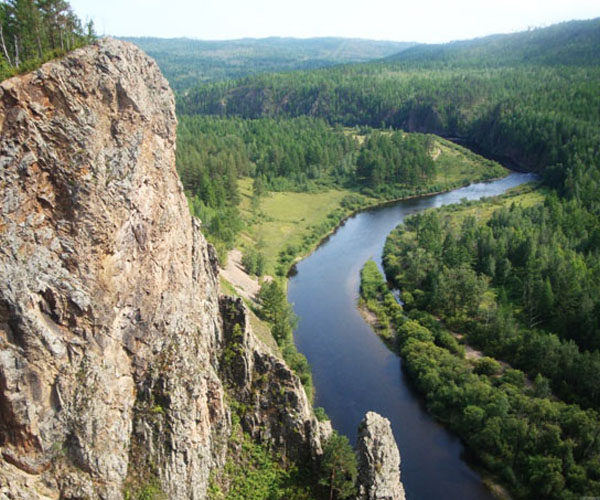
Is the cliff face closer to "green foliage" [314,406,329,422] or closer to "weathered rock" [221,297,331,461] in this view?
"weathered rock" [221,297,331,461]

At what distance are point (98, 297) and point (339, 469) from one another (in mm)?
20465

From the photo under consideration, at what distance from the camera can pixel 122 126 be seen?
3216 cm

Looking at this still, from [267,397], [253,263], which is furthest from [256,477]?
[253,263]

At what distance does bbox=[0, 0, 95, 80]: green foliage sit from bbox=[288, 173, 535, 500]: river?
1674 inches

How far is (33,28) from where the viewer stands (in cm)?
4234

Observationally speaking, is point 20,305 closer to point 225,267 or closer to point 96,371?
point 96,371

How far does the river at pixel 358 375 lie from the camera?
154 ft

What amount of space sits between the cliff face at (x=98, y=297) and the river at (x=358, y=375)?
2054 cm

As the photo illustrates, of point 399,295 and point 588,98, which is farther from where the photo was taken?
point 588,98

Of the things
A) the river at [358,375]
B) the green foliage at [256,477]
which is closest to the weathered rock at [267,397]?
the green foliage at [256,477]

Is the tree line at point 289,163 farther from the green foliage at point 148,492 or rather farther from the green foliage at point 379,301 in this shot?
the green foliage at point 148,492

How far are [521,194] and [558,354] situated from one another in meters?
83.6

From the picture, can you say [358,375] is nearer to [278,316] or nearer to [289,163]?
[278,316]

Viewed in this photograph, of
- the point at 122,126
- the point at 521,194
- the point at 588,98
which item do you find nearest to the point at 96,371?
the point at 122,126
